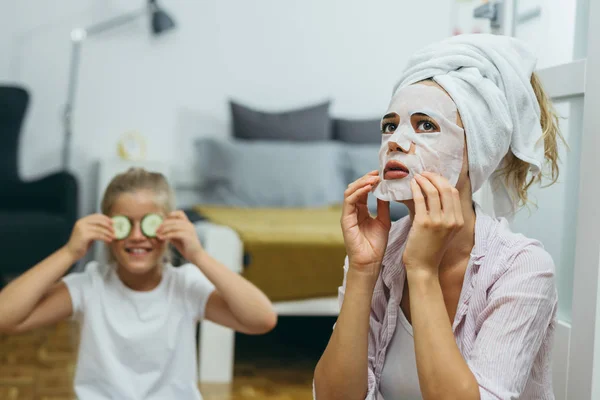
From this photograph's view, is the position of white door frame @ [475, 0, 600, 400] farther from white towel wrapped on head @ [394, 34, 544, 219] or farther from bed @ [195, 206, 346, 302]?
bed @ [195, 206, 346, 302]

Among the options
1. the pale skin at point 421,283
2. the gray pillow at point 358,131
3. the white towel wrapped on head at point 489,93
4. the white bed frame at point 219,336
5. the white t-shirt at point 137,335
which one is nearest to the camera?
the pale skin at point 421,283

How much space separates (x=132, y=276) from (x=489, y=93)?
1004mm

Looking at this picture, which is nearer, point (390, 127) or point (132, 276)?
point (390, 127)

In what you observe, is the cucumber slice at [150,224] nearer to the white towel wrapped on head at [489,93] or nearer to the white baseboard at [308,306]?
the white towel wrapped on head at [489,93]

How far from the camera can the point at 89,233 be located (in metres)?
1.63

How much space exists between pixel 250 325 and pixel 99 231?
1.31 ft

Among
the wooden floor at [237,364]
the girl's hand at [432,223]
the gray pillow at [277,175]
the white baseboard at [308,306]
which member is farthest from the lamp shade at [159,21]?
the girl's hand at [432,223]

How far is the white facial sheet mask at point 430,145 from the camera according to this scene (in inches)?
42.5

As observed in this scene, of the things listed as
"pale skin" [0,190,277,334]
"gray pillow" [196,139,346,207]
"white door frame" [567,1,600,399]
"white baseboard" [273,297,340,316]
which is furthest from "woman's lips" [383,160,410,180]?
"gray pillow" [196,139,346,207]

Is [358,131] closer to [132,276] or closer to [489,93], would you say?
[132,276]

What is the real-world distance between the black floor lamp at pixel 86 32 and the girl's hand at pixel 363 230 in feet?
9.96

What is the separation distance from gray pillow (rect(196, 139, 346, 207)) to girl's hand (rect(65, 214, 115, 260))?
2.11m

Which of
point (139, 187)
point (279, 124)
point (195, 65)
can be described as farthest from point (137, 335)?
point (195, 65)

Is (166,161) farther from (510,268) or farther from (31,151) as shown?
(510,268)
